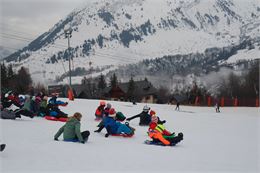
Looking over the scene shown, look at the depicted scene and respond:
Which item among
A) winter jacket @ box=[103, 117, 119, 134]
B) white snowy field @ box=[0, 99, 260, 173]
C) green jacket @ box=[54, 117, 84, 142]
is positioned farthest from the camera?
winter jacket @ box=[103, 117, 119, 134]

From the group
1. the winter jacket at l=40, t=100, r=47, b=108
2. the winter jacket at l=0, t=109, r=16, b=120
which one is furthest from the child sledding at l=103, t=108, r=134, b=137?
the winter jacket at l=40, t=100, r=47, b=108

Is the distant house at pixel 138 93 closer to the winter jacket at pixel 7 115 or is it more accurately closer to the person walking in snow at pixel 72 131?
the winter jacket at pixel 7 115

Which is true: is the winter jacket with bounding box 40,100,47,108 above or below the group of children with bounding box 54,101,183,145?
above

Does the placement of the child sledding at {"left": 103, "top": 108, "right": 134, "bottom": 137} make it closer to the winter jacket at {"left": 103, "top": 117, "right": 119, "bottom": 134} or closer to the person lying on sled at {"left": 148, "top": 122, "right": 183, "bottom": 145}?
the winter jacket at {"left": 103, "top": 117, "right": 119, "bottom": 134}

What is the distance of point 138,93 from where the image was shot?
101 meters

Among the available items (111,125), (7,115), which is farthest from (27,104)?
(111,125)

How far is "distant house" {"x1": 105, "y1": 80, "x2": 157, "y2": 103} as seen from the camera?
9656 cm

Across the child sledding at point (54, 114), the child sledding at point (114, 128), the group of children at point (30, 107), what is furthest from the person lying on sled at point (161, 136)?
the group of children at point (30, 107)

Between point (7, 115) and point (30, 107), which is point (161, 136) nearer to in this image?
point (7, 115)

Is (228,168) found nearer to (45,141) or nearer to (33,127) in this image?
(45,141)

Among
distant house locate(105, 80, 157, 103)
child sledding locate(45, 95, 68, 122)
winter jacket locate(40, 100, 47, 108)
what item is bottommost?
child sledding locate(45, 95, 68, 122)

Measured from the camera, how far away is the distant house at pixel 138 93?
96.6m

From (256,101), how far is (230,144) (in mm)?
47166

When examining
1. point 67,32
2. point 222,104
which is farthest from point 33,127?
point 222,104
